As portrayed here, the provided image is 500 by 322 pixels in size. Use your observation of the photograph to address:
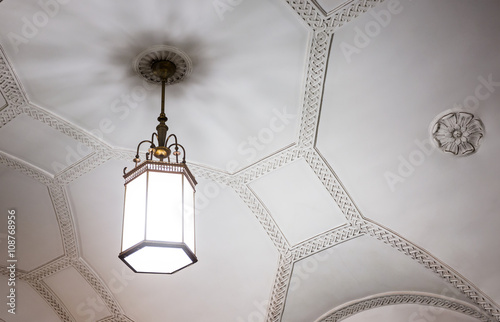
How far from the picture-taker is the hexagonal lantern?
10.3 ft

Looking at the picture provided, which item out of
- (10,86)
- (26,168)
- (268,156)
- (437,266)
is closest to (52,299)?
(26,168)

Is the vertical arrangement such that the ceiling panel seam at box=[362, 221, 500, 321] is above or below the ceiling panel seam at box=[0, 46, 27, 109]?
below

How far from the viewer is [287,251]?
5906mm

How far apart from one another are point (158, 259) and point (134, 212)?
1.20 feet

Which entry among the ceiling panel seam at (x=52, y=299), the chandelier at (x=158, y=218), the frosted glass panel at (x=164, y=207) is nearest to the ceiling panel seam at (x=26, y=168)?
the ceiling panel seam at (x=52, y=299)

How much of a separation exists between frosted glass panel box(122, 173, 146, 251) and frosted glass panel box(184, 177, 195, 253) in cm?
29

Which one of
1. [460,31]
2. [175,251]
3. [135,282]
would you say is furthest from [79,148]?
[460,31]

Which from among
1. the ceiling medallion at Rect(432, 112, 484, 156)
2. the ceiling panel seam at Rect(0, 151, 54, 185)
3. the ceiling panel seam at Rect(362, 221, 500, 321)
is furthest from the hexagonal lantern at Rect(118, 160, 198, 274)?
the ceiling panel seam at Rect(362, 221, 500, 321)

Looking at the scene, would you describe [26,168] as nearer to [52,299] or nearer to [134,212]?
[52,299]

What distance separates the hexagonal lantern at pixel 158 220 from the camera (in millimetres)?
3138

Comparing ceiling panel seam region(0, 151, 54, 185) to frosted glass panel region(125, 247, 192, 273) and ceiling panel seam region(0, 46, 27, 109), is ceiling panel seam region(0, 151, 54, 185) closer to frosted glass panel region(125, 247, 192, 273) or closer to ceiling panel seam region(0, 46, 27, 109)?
ceiling panel seam region(0, 46, 27, 109)

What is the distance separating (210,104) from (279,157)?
38.6 inches

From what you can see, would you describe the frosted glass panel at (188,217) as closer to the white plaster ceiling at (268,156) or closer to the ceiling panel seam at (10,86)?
the white plaster ceiling at (268,156)

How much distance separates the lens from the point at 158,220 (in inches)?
125
